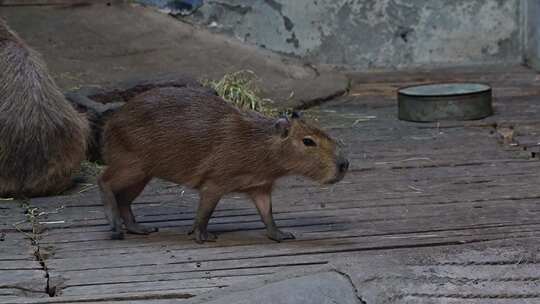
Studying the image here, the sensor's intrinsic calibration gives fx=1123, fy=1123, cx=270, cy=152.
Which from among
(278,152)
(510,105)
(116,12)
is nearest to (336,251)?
(278,152)

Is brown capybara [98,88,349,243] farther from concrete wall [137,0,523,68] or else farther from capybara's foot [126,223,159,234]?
concrete wall [137,0,523,68]

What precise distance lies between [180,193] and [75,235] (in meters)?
1.00

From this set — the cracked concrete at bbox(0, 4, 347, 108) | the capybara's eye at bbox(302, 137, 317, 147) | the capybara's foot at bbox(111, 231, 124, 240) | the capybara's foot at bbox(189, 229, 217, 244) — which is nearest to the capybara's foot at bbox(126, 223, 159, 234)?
the capybara's foot at bbox(111, 231, 124, 240)

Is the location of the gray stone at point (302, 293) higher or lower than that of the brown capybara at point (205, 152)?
lower

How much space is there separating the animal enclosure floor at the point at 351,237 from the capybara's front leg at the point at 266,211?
0.17 ft

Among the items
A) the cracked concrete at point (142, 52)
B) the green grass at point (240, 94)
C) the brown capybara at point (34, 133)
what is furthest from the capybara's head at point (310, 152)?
the cracked concrete at point (142, 52)

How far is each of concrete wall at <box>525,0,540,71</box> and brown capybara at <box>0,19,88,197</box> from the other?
499 centimetres

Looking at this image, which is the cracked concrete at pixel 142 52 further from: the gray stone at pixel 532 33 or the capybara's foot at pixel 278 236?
the capybara's foot at pixel 278 236

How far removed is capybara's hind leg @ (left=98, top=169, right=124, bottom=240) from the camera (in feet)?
16.3

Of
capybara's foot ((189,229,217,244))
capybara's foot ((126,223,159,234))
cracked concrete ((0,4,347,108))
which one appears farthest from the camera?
cracked concrete ((0,4,347,108))

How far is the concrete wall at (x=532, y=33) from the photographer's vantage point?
9820 mm

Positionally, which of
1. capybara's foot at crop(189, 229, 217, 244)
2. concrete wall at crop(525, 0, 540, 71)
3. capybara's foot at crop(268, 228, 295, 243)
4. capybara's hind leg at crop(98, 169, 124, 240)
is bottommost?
concrete wall at crop(525, 0, 540, 71)

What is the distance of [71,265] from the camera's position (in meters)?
4.50

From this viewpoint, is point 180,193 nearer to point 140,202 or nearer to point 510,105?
point 140,202
